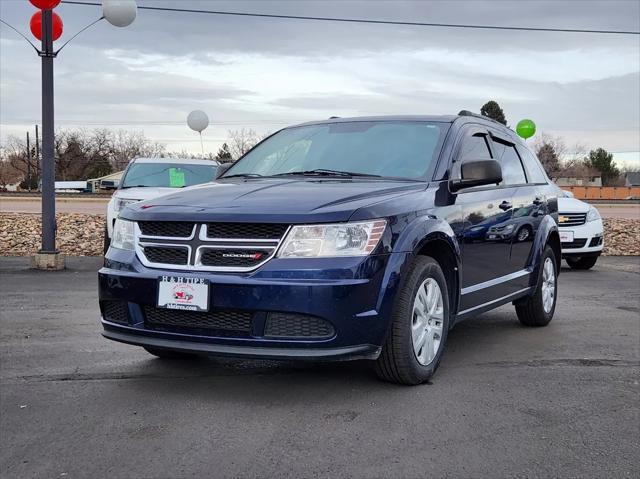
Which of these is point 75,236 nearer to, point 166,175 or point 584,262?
point 166,175

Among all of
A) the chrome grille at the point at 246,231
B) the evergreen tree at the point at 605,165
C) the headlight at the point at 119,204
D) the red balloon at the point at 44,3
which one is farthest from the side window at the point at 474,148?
the evergreen tree at the point at 605,165

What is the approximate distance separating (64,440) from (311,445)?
1178 millimetres

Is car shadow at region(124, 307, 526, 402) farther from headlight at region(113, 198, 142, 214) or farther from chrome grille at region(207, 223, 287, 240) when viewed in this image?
headlight at region(113, 198, 142, 214)

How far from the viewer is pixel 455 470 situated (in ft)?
10.3

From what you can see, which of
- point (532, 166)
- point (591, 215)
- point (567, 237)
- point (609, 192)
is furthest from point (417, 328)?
point (609, 192)

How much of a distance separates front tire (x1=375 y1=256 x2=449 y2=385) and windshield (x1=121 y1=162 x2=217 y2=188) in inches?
301

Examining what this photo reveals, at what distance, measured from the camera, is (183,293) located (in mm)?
3953

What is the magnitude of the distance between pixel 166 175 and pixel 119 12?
2.56m

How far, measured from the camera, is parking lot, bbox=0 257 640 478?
321cm

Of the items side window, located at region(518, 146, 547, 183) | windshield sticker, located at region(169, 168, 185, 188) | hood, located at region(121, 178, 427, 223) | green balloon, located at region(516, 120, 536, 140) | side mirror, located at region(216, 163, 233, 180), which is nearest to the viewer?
hood, located at region(121, 178, 427, 223)

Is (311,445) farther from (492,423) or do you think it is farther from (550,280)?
(550,280)

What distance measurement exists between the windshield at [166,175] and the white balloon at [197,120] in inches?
323

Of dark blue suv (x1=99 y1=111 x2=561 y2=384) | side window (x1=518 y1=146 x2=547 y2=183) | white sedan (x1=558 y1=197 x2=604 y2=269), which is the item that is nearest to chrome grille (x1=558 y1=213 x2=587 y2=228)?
white sedan (x1=558 y1=197 x2=604 y2=269)

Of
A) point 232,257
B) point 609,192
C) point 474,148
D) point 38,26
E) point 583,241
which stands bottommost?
point 609,192
